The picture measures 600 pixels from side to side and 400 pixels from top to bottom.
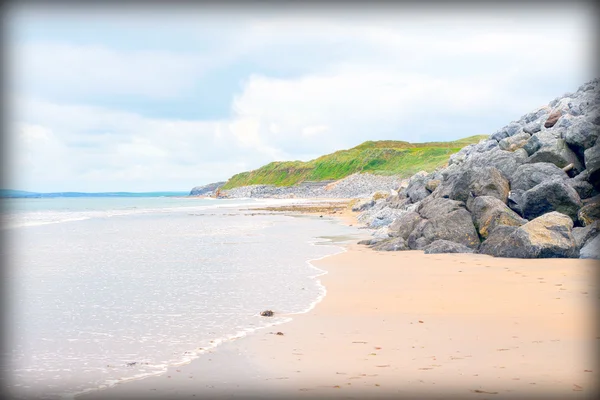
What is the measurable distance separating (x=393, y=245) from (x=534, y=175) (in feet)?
20.6

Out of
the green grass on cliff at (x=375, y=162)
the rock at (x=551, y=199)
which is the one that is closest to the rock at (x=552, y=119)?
the rock at (x=551, y=199)

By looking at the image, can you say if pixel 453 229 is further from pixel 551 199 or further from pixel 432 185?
pixel 432 185

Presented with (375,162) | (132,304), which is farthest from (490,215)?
(375,162)

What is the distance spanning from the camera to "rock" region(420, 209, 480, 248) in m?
19.5

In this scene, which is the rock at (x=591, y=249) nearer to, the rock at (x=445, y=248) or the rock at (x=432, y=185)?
the rock at (x=445, y=248)

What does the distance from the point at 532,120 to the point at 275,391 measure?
29.4m

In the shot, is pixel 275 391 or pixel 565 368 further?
pixel 565 368

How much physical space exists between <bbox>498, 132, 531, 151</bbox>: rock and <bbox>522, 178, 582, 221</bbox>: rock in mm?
6671

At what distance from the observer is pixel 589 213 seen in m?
18.1

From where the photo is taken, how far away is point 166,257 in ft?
66.1

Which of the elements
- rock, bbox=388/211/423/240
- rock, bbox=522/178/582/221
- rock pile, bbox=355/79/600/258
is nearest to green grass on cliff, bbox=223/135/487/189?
rock pile, bbox=355/79/600/258

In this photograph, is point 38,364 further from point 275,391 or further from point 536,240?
point 536,240

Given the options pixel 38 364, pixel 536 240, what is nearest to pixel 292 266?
pixel 536 240

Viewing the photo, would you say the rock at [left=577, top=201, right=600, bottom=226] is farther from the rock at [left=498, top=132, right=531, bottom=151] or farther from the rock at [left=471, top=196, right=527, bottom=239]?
the rock at [left=498, top=132, right=531, bottom=151]
